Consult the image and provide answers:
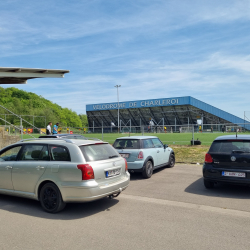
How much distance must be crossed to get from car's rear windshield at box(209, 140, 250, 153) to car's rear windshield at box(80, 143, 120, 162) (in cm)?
295

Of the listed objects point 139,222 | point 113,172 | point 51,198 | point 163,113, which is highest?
point 163,113

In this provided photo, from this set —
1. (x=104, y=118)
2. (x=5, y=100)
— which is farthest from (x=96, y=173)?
(x=5, y=100)

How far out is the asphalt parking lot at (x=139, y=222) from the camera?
420 centimetres

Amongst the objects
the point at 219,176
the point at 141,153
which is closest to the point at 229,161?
the point at 219,176

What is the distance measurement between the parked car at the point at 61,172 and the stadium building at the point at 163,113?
122 feet

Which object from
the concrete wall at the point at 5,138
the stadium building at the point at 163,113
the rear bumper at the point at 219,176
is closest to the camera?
the rear bumper at the point at 219,176

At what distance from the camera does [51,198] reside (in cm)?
574

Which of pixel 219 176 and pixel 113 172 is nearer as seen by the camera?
pixel 113 172

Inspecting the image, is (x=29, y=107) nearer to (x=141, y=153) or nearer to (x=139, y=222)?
(x=141, y=153)

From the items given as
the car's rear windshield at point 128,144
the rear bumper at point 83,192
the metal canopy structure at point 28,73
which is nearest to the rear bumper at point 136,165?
the car's rear windshield at point 128,144

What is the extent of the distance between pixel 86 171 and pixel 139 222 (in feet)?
4.60

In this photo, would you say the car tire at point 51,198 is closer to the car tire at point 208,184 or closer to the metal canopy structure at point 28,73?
the car tire at point 208,184

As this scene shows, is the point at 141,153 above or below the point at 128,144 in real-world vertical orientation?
below

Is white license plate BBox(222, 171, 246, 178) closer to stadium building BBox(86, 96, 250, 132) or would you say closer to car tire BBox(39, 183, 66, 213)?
car tire BBox(39, 183, 66, 213)
